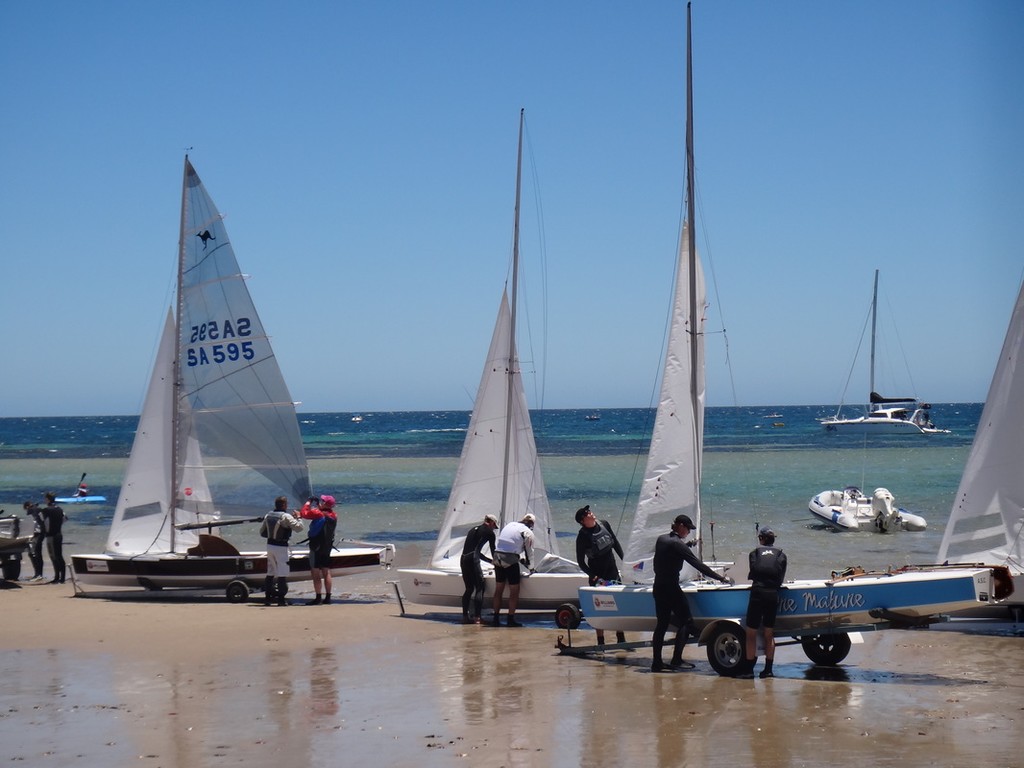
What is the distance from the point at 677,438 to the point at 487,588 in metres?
4.03

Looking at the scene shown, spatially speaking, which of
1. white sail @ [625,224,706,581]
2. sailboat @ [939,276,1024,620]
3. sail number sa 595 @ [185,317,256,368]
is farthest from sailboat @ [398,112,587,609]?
sailboat @ [939,276,1024,620]

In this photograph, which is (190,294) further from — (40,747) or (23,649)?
(40,747)

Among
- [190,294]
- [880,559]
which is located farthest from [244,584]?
[880,559]

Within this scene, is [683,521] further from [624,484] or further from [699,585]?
[624,484]

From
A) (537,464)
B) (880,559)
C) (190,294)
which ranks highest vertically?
(190,294)

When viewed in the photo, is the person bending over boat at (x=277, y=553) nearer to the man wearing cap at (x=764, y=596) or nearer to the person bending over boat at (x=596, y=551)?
the person bending over boat at (x=596, y=551)

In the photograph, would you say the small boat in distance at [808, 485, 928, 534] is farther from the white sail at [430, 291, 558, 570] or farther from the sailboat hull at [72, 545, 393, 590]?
the sailboat hull at [72, 545, 393, 590]

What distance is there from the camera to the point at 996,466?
12703 mm

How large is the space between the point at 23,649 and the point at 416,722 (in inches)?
226

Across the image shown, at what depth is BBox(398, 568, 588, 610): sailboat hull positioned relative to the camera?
14297mm

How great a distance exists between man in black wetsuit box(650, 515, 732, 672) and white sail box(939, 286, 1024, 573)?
11.9 feet

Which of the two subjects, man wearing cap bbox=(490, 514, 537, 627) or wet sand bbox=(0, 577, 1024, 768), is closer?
wet sand bbox=(0, 577, 1024, 768)

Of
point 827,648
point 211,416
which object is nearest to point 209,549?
point 211,416

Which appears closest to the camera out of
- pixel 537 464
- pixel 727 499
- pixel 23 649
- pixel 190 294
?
pixel 23 649
